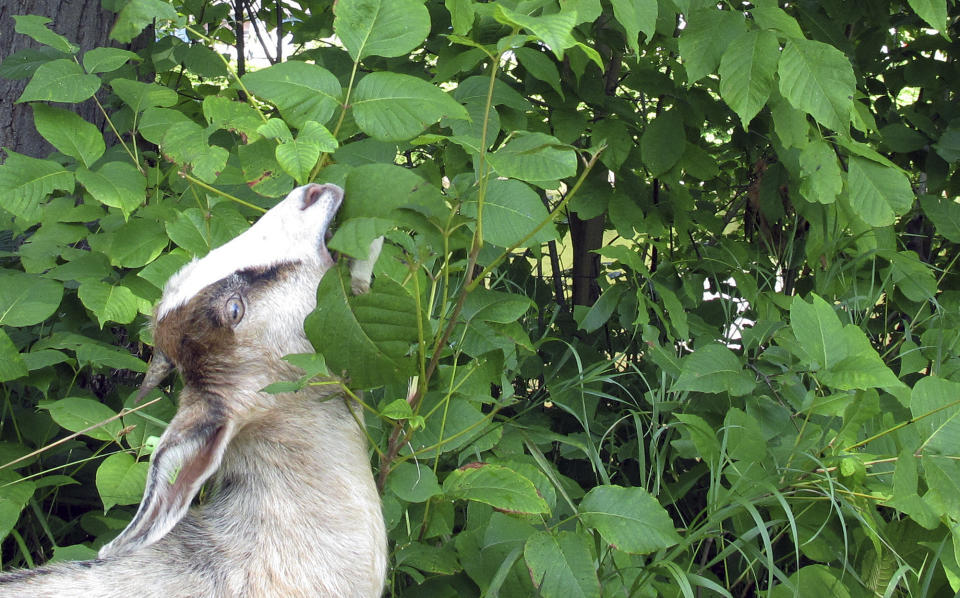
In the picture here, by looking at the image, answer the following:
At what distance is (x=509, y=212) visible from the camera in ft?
5.60

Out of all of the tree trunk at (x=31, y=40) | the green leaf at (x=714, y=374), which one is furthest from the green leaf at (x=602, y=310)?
the tree trunk at (x=31, y=40)

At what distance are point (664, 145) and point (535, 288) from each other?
2.89 ft

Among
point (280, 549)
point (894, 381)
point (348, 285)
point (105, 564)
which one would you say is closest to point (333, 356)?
point (348, 285)

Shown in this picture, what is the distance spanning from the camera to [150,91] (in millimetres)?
2451

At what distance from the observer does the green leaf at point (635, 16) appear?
180 cm

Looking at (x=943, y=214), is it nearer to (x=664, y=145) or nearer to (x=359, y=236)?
(x=664, y=145)

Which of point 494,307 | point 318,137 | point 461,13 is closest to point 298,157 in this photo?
point 318,137

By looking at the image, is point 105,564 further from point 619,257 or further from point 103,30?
point 103,30

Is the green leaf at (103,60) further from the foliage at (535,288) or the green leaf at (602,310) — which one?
the green leaf at (602,310)

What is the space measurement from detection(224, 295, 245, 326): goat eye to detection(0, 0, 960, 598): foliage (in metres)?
0.31

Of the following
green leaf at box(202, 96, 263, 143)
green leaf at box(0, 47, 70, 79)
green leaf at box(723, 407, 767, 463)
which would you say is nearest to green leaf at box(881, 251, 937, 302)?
green leaf at box(723, 407, 767, 463)

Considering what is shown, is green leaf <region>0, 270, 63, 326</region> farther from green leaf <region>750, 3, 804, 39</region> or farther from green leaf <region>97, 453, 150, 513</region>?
green leaf <region>750, 3, 804, 39</region>

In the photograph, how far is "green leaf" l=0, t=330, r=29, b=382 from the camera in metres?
2.11

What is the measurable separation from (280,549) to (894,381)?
1.44 meters
